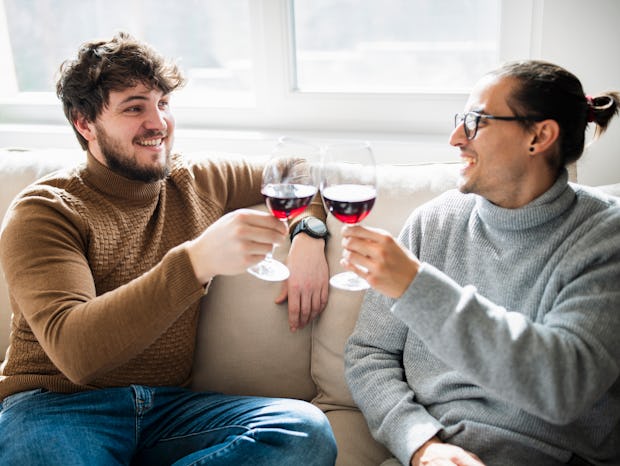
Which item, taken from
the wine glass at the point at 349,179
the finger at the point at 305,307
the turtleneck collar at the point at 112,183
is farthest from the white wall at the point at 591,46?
the turtleneck collar at the point at 112,183

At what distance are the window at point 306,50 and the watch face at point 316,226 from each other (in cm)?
73

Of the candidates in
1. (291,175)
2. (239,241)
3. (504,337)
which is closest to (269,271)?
(239,241)

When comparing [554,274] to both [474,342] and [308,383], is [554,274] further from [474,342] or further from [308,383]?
[308,383]

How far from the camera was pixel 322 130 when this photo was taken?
2477mm

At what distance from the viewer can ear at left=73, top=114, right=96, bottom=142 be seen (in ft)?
5.71

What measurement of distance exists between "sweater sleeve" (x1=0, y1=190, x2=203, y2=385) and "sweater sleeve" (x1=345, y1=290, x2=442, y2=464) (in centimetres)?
46

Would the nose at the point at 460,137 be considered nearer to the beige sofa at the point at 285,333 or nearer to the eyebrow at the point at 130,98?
the beige sofa at the point at 285,333

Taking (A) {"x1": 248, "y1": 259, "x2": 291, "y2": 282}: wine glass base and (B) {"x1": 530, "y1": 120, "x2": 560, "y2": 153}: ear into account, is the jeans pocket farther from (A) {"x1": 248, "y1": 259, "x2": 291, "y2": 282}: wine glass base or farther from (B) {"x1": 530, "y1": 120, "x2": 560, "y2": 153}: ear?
(B) {"x1": 530, "y1": 120, "x2": 560, "y2": 153}: ear

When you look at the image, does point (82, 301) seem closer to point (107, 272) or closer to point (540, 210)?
point (107, 272)

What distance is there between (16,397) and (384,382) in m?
0.89

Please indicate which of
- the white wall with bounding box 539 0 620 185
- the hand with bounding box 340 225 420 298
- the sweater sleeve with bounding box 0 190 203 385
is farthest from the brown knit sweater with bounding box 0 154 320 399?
the white wall with bounding box 539 0 620 185

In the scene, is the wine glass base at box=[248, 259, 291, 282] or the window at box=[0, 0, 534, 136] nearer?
the wine glass base at box=[248, 259, 291, 282]

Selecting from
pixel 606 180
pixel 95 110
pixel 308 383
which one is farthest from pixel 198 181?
pixel 606 180

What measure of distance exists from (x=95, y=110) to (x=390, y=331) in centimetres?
95
